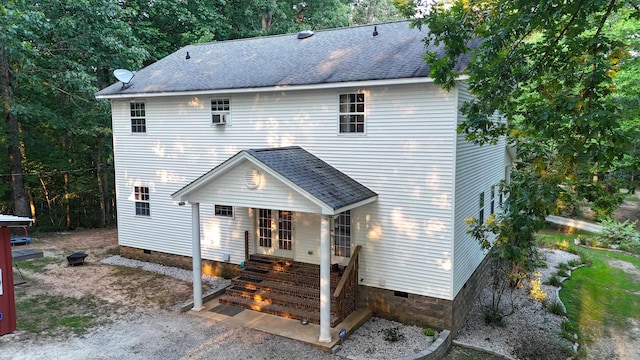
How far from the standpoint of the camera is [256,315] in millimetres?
10375

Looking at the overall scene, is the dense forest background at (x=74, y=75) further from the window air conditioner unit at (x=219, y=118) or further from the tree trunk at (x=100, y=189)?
the window air conditioner unit at (x=219, y=118)

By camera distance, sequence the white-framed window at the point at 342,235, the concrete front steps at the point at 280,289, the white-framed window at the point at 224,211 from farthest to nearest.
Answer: the white-framed window at the point at 224,211
the white-framed window at the point at 342,235
the concrete front steps at the point at 280,289

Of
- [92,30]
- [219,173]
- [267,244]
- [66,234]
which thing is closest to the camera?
[219,173]

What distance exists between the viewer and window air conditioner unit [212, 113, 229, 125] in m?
12.5

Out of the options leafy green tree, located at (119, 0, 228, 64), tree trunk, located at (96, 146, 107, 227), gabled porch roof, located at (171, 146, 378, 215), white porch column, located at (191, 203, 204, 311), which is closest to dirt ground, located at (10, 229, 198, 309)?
white porch column, located at (191, 203, 204, 311)

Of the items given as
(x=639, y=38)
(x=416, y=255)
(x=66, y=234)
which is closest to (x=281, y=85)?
(x=416, y=255)

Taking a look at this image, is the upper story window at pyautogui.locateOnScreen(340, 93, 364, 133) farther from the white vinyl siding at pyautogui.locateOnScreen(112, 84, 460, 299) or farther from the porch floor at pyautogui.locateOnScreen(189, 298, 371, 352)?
the porch floor at pyautogui.locateOnScreen(189, 298, 371, 352)

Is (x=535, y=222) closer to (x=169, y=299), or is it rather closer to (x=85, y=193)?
(x=169, y=299)

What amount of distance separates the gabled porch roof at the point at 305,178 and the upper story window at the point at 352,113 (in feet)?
3.67

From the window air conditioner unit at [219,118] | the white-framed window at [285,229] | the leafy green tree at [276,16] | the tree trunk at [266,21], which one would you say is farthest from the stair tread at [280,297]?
the tree trunk at [266,21]

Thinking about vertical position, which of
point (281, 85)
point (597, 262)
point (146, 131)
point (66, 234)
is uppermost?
point (281, 85)

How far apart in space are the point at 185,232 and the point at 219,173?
14.9 feet

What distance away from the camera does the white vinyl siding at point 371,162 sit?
383 inches

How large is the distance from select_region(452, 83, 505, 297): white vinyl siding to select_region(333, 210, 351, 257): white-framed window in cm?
270
